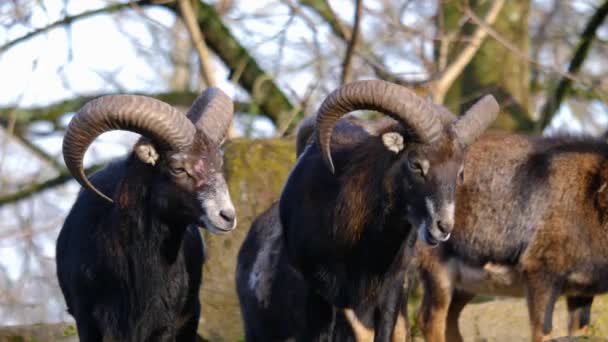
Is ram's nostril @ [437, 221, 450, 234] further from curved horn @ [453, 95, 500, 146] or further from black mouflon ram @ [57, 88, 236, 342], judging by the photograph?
black mouflon ram @ [57, 88, 236, 342]

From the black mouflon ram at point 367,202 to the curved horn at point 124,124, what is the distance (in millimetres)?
1122

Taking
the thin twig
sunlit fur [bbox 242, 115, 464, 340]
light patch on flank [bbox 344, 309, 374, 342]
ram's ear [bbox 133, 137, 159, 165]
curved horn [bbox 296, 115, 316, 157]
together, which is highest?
ram's ear [bbox 133, 137, 159, 165]

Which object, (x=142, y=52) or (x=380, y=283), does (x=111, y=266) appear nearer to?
(x=380, y=283)

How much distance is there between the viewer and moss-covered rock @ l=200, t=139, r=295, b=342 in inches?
505

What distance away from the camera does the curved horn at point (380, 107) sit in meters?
8.89

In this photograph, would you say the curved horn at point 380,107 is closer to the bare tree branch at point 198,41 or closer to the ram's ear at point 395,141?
the ram's ear at point 395,141

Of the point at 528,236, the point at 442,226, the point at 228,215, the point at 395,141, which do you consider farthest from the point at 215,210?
the point at 528,236

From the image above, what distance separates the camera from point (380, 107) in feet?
29.7

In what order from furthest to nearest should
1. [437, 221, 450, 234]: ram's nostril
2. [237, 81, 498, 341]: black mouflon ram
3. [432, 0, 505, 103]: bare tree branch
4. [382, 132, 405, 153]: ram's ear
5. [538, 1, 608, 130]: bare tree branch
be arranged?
[538, 1, 608, 130]: bare tree branch < [432, 0, 505, 103]: bare tree branch < [382, 132, 405, 153]: ram's ear < [237, 81, 498, 341]: black mouflon ram < [437, 221, 450, 234]: ram's nostril

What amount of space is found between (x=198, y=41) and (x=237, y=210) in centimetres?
448

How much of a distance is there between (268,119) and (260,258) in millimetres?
8404

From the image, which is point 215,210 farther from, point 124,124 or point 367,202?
point 367,202

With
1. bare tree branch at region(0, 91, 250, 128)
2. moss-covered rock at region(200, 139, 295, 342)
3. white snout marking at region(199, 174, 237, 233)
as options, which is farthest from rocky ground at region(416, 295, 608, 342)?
bare tree branch at region(0, 91, 250, 128)

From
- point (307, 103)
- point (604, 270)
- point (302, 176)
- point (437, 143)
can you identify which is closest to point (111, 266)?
point (302, 176)
